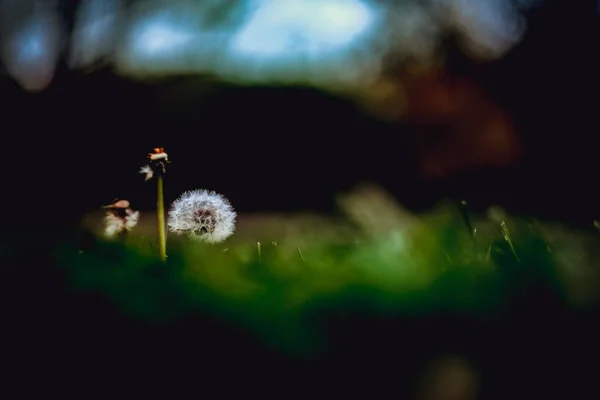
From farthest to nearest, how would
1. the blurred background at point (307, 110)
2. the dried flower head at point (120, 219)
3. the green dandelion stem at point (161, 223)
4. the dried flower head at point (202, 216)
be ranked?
1. the blurred background at point (307, 110)
2. the dried flower head at point (202, 216)
3. the dried flower head at point (120, 219)
4. the green dandelion stem at point (161, 223)

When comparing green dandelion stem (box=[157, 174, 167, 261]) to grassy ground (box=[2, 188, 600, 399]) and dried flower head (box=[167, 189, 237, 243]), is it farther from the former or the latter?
grassy ground (box=[2, 188, 600, 399])

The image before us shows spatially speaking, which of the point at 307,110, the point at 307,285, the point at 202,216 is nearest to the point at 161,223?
the point at 202,216

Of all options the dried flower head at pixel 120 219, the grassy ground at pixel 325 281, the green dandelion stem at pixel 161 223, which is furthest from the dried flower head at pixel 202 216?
the grassy ground at pixel 325 281

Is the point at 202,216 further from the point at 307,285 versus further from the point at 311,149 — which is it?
the point at 311,149

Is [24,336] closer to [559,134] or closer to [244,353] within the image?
[244,353]

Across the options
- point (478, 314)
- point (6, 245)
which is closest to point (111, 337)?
point (6, 245)

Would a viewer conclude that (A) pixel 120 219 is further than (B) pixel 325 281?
Yes

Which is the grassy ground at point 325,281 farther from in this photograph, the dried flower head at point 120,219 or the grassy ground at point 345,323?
the dried flower head at point 120,219
